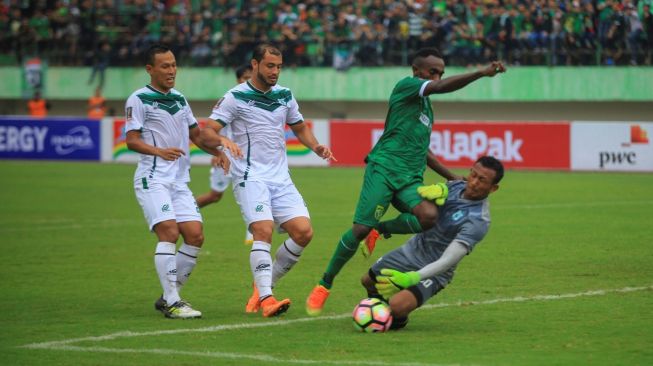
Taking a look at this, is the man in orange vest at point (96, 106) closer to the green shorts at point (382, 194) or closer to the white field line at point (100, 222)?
the white field line at point (100, 222)

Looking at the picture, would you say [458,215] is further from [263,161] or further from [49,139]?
[49,139]

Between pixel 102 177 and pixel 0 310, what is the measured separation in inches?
756

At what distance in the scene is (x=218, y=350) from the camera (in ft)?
27.1

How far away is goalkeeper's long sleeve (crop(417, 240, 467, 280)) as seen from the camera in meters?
8.78

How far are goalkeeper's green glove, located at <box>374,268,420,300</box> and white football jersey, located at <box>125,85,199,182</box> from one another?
235cm

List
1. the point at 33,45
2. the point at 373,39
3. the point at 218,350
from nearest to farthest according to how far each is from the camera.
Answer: the point at 218,350
the point at 373,39
the point at 33,45

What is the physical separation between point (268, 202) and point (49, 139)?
26985 millimetres

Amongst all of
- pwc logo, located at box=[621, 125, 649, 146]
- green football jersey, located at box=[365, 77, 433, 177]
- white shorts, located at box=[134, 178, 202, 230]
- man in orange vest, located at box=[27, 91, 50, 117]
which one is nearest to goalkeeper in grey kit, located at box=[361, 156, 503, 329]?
green football jersey, located at box=[365, 77, 433, 177]

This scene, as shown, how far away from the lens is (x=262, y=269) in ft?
32.9

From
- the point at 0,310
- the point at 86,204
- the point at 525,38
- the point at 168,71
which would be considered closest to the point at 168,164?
the point at 168,71

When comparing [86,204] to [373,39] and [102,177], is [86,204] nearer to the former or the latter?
[102,177]

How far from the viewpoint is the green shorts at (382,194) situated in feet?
32.4

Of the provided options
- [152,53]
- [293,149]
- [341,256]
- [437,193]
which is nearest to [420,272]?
[437,193]

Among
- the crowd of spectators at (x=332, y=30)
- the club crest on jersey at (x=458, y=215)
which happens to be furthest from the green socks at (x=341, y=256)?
the crowd of spectators at (x=332, y=30)
